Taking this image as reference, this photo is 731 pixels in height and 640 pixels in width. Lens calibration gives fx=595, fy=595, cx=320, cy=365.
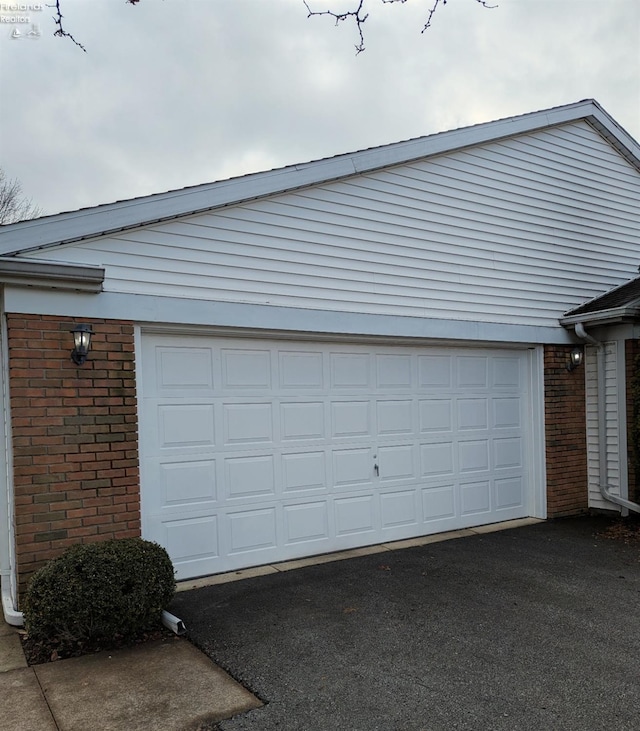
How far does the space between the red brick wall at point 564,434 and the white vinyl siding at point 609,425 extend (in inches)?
3.9

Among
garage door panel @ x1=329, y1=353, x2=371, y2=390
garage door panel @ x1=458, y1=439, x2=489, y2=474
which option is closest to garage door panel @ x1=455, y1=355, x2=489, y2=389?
garage door panel @ x1=458, y1=439, x2=489, y2=474

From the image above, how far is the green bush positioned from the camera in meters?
4.20

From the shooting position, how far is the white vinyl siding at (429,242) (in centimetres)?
579

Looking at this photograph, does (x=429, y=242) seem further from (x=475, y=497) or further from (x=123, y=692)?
(x=123, y=692)

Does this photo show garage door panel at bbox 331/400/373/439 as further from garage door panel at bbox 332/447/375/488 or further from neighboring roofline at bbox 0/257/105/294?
neighboring roofline at bbox 0/257/105/294

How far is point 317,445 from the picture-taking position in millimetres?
6707

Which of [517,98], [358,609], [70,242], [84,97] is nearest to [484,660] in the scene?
[358,609]

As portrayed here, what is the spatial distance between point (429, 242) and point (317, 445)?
9.49 ft

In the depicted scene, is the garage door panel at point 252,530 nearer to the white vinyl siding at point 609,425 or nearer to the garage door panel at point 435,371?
the garage door panel at point 435,371

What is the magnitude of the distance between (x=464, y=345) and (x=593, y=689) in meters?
4.78

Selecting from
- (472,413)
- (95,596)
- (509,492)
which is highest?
(472,413)

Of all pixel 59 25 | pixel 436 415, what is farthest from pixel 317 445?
pixel 59 25

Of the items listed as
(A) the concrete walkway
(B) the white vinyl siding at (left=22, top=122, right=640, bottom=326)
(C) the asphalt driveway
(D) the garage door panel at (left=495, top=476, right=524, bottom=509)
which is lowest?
(C) the asphalt driveway

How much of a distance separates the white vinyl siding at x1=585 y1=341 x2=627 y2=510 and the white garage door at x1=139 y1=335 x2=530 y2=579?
3.60 feet
